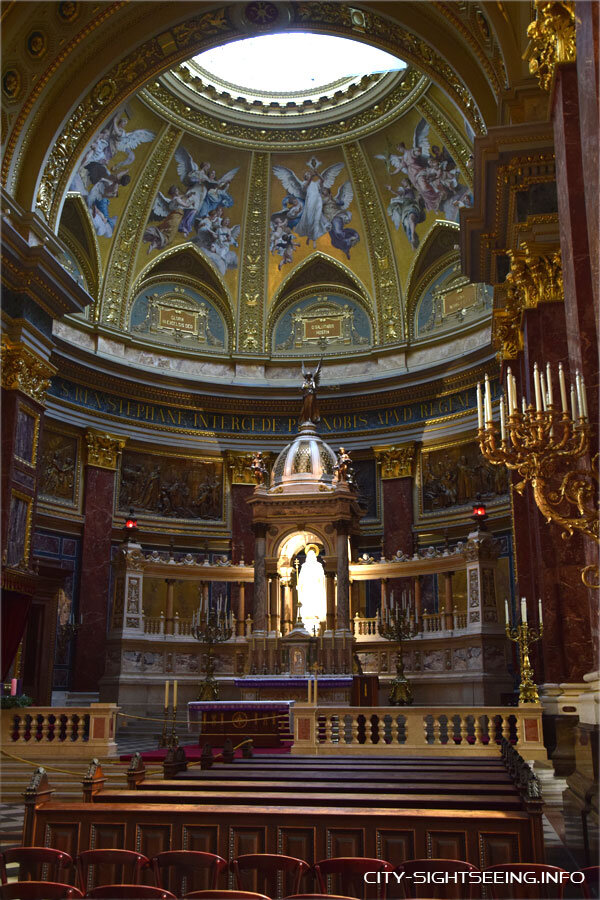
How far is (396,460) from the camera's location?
76.8 ft

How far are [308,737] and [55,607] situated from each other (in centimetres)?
1021

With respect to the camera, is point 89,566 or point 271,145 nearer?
point 89,566

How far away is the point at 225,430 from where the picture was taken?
80.3 feet

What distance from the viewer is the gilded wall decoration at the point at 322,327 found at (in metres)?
25.7

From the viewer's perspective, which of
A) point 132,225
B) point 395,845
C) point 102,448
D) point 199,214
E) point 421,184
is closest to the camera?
point 395,845

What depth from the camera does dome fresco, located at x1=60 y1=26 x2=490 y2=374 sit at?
76.1ft

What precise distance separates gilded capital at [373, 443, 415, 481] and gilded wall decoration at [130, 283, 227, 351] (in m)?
6.09

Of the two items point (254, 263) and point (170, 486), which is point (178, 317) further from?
point (170, 486)

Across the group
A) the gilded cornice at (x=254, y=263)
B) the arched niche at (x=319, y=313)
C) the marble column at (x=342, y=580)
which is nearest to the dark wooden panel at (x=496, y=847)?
the marble column at (x=342, y=580)

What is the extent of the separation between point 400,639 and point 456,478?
6956 millimetres

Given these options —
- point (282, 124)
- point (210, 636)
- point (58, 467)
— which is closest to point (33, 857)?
point (210, 636)

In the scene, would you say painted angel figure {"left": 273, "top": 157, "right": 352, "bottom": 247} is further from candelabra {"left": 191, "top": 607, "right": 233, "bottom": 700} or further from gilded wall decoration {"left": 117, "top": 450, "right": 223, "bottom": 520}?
candelabra {"left": 191, "top": 607, "right": 233, "bottom": 700}

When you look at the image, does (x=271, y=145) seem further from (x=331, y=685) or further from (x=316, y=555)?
(x=331, y=685)

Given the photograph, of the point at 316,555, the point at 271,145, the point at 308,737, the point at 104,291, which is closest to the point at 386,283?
the point at 271,145
